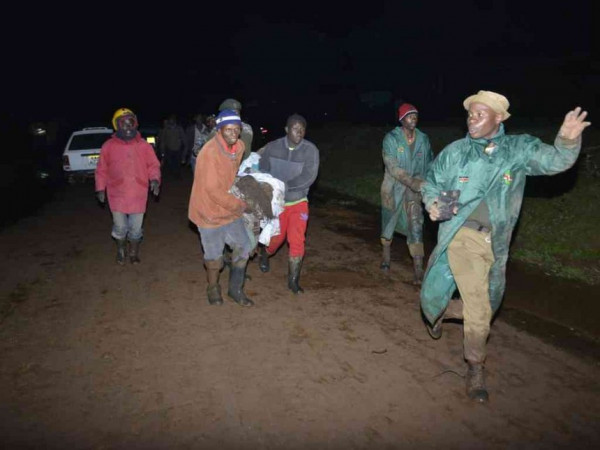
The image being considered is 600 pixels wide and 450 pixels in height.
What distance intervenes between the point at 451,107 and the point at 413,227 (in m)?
24.5

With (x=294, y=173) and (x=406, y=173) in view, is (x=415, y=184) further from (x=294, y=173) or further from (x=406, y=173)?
(x=294, y=173)

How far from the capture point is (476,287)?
4.36 metres

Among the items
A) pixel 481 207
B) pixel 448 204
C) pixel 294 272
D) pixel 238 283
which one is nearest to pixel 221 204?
pixel 238 283

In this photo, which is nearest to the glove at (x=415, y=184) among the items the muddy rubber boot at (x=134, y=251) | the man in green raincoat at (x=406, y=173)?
the man in green raincoat at (x=406, y=173)

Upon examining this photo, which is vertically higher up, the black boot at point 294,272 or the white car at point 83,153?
the black boot at point 294,272

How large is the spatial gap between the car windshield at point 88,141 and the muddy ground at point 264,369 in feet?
25.8

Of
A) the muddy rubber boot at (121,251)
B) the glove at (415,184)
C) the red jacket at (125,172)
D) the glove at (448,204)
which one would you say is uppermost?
the glove at (448,204)

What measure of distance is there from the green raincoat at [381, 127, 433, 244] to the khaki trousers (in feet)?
7.64

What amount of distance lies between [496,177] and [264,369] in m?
2.44

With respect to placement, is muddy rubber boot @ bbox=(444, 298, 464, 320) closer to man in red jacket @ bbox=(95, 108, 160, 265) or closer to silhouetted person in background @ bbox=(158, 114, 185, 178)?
man in red jacket @ bbox=(95, 108, 160, 265)

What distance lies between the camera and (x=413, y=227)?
22.9 ft

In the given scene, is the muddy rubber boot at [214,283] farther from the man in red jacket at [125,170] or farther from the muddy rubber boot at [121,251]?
the muddy rubber boot at [121,251]

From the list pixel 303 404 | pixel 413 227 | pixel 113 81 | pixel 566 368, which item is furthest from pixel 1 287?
pixel 113 81

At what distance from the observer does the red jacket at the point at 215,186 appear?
5637 millimetres
